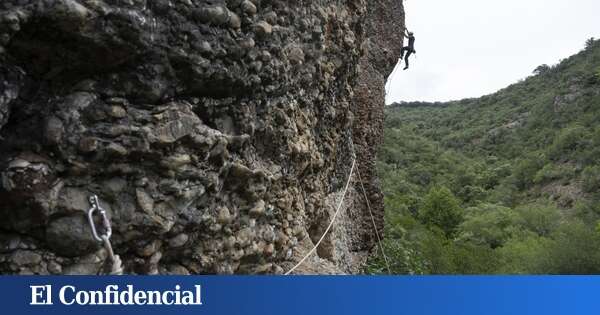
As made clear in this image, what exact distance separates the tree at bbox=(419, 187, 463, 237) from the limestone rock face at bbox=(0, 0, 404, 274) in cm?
3238

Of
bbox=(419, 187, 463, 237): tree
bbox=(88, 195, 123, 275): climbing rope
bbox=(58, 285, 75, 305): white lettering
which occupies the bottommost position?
bbox=(58, 285, 75, 305): white lettering

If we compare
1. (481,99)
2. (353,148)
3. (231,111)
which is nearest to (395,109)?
(481,99)

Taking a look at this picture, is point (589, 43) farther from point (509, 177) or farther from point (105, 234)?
point (105, 234)

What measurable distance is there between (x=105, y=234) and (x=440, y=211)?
35.6m

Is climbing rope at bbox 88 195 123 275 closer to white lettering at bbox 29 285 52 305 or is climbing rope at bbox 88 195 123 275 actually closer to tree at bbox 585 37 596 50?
white lettering at bbox 29 285 52 305

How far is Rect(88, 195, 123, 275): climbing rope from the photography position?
298 cm

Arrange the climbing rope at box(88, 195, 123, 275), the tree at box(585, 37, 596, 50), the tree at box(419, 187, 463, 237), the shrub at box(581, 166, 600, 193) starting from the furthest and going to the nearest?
the tree at box(585, 37, 596, 50)
the tree at box(419, 187, 463, 237)
the shrub at box(581, 166, 600, 193)
the climbing rope at box(88, 195, 123, 275)

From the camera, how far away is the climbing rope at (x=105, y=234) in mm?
2982

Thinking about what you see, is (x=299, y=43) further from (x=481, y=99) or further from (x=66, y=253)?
(x=481, y=99)

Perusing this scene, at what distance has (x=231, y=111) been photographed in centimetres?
438

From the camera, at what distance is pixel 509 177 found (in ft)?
143

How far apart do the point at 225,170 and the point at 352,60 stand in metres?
3.98

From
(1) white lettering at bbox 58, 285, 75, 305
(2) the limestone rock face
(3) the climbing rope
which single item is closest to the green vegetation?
(2) the limestone rock face

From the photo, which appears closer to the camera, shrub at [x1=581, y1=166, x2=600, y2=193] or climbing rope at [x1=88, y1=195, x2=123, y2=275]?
climbing rope at [x1=88, y1=195, x2=123, y2=275]
